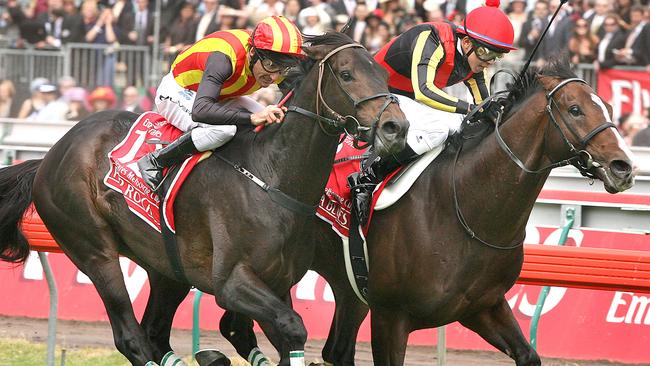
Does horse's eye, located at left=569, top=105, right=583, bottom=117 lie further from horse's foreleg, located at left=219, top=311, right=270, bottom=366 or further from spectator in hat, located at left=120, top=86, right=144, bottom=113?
spectator in hat, located at left=120, top=86, right=144, bottom=113

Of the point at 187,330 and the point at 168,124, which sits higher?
the point at 168,124

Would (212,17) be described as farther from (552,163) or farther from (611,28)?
(552,163)

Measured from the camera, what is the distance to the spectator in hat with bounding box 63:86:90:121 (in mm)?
11555

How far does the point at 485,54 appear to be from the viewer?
5.88 m

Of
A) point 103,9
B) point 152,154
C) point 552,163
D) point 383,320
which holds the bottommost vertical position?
point 103,9

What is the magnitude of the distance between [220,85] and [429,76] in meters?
1.10

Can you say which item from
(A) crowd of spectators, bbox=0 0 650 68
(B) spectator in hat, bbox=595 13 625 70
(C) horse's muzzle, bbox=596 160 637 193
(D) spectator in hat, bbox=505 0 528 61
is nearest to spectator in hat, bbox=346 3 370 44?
(A) crowd of spectators, bbox=0 0 650 68

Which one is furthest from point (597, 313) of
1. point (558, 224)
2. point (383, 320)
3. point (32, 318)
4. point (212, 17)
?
point (212, 17)

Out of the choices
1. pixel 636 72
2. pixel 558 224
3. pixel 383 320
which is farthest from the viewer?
pixel 636 72

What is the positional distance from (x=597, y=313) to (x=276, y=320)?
348cm

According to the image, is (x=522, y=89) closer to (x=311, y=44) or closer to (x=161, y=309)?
(x=311, y=44)

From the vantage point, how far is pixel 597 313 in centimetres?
791

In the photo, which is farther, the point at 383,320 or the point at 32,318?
the point at 32,318

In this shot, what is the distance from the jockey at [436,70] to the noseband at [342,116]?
62 cm
